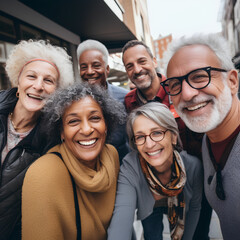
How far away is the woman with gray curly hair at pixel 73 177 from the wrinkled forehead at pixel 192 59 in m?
0.73

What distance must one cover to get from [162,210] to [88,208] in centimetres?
119

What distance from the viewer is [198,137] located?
1.91 metres

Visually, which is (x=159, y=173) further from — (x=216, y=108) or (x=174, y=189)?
(x=216, y=108)

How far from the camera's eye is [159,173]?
74.0 inches

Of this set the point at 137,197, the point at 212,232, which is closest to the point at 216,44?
the point at 137,197

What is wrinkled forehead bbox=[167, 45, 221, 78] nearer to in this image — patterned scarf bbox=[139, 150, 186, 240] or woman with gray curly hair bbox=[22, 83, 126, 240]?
woman with gray curly hair bbox=[22, 83, 126, 240]

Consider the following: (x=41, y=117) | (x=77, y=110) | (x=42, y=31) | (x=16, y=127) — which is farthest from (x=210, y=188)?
(x=42, y=31)

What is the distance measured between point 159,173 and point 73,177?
948 millimetres

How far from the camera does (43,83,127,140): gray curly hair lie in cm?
155

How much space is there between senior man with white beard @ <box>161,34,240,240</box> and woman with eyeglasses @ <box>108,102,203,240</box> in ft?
1.21

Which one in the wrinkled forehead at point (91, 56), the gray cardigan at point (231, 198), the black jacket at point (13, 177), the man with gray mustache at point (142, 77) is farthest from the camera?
the wrinkled forehead at point (91, 56)

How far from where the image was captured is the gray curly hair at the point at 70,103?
1550mm

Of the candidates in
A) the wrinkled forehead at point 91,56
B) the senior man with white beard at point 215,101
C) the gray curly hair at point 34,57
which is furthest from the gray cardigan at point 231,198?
the wrinkled forehead at point 91,56

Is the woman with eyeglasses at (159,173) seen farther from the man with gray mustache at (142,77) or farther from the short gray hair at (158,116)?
the man with gray mustache at (142,77)
